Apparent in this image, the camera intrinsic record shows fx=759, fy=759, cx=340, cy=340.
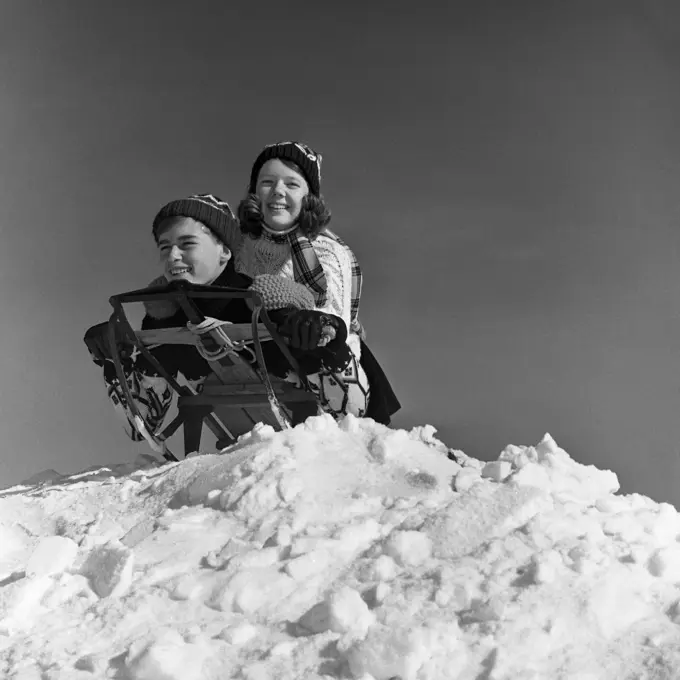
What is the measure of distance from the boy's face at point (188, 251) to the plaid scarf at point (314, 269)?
0.36 meters

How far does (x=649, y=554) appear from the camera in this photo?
195 cm

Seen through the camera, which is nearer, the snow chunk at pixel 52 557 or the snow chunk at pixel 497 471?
the snow chunk at pixel 52 557

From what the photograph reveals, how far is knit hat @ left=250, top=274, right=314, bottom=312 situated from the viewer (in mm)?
3078

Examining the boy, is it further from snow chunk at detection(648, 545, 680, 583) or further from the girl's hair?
snow chunk at detection(648, 545, 680, 583)

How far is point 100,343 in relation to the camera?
3186 millimetres

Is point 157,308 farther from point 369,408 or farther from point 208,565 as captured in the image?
point 208,565

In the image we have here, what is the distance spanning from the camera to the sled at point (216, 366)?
2.93 m

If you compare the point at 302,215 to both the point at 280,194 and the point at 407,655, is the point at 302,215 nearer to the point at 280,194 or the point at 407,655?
the point at 280,194

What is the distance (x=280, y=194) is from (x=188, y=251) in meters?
0.57

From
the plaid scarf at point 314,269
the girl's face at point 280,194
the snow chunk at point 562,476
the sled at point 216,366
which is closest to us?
the snow chunk at point 562,476

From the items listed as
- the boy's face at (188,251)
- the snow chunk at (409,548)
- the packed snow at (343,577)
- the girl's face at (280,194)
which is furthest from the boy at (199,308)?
the snow chunk at (409,548)

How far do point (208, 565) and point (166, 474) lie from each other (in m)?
0.81

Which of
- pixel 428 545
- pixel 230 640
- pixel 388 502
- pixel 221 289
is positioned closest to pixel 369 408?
pixel 221 289

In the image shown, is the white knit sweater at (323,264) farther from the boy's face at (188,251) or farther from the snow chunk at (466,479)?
the snow chunk at (466,479)
